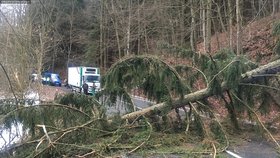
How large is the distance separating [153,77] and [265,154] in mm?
3596

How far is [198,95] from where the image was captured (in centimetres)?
1311

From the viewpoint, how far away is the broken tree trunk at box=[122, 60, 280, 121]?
12484 mm

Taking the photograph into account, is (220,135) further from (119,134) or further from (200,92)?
(119,134)

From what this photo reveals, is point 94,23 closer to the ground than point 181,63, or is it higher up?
higher up

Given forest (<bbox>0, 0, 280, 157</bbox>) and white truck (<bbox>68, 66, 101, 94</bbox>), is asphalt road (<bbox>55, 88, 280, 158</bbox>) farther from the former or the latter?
white truck (<bbox>68, 66, 101, 94</bbox>)

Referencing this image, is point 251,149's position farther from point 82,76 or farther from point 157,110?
point 82,76

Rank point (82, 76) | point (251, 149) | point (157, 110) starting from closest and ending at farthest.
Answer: point (251, 149) < point (157, 110) < point (82, 76)

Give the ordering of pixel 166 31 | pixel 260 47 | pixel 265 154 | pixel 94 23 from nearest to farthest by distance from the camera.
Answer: pixel 265 154 → pixel 260 47 → pixel 166 31 → pixel 94 23

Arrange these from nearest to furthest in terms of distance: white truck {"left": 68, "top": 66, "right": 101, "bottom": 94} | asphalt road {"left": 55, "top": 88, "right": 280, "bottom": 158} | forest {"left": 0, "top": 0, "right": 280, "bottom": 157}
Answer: forest {"left": 0, "top": 0, "right": 280, "bottom": 157} < asphalt road {"left": 55, "top": 88, "right": 280, "bottom": 158} < white truck {"left": 68, "top": 66, "right": 101, "bottom": 94}

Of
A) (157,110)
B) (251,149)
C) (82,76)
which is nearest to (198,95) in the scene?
(157,110)

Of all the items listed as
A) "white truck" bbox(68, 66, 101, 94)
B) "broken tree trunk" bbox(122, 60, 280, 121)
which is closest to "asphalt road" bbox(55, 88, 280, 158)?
"broken tree trunk" bbox(122, 60, 280, 121)

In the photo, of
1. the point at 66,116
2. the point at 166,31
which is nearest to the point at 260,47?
the point at 166,31

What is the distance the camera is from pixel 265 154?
10.6 metres

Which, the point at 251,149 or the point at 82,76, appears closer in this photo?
the point at 251,149
